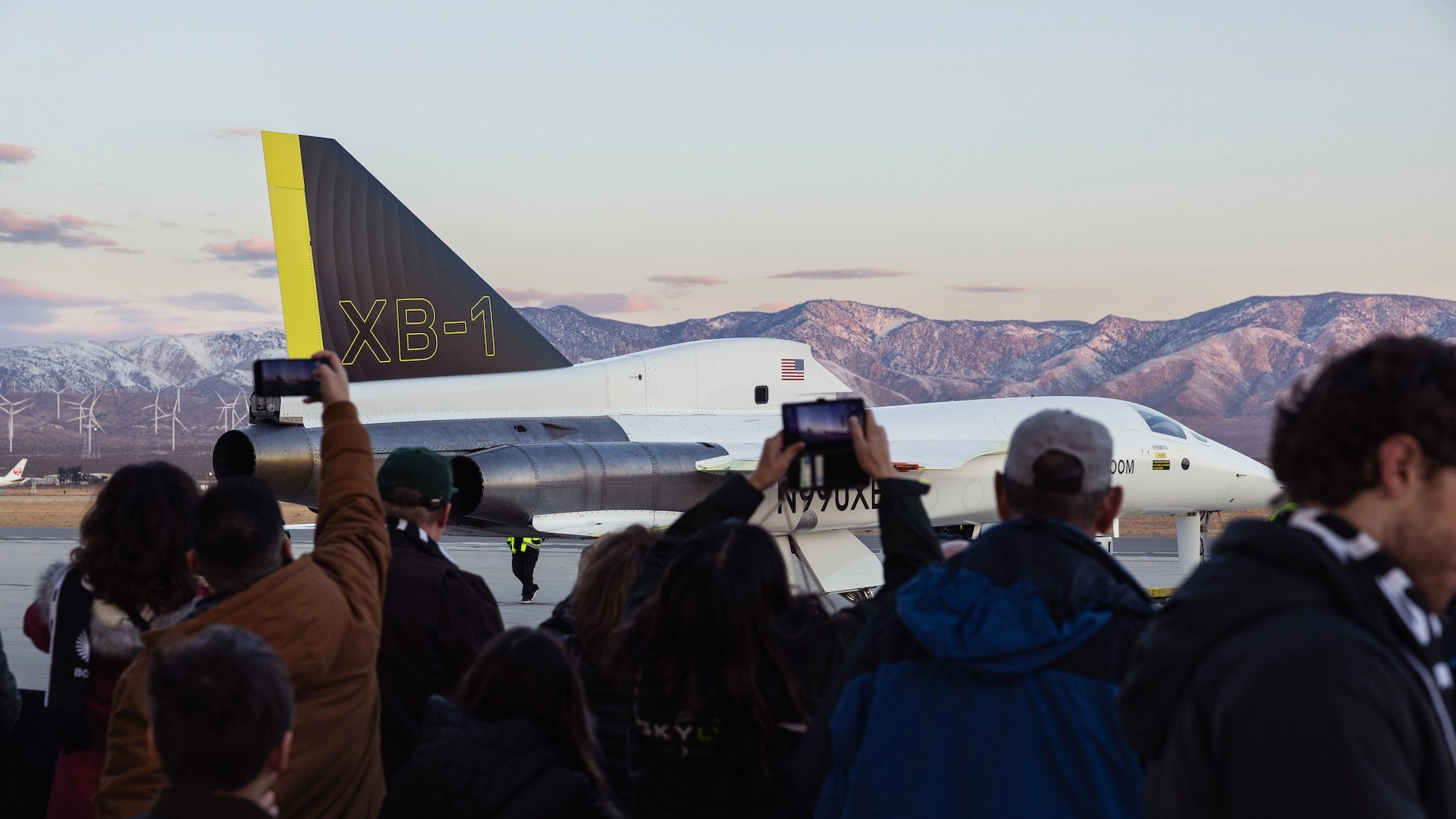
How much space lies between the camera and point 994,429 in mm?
14875

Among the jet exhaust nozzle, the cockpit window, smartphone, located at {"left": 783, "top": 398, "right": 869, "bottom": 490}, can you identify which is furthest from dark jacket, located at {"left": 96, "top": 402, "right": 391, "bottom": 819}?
the cockpit window

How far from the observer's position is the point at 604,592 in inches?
148

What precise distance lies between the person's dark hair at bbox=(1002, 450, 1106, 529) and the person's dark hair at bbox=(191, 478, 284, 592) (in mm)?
1924

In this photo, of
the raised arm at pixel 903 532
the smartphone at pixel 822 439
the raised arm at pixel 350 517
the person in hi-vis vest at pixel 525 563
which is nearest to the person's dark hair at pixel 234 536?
the raised arm at pixel 350 517

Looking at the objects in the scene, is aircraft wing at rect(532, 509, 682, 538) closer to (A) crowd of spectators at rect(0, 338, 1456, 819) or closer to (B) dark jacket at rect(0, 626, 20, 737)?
(B) dark jacket at rect(0, 626, 20, 737)

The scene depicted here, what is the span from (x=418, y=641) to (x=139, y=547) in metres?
0.96

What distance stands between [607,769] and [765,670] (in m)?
0.89

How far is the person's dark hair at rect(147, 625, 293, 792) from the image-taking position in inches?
79.5

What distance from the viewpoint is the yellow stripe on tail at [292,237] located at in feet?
39.5

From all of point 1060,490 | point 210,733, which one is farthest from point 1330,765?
point 210,733

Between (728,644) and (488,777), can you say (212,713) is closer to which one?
(488,777)

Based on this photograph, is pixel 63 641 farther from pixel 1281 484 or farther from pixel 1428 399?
pixel 1428 399

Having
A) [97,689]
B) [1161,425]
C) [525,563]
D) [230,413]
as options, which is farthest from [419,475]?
[230,413]

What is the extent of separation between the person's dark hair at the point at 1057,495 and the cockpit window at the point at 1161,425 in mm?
13047
